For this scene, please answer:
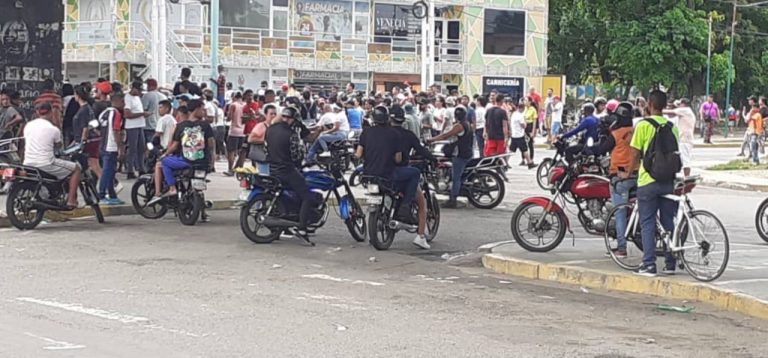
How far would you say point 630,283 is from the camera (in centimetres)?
1145

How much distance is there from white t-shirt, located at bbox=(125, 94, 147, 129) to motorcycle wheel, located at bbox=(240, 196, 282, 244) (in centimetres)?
643

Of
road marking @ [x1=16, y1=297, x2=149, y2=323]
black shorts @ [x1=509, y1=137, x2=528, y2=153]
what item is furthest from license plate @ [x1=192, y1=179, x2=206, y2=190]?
black shorts @ [x1=509, y1=137, x2=528, y2=153]

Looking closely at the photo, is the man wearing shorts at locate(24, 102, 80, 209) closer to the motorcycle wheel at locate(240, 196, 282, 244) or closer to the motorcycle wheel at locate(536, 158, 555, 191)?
the motorcycle wheel at locate(240, 196, 282, 244)

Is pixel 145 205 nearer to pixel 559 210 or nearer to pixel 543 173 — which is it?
pixel 559 210

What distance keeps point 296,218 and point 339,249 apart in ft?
2.28

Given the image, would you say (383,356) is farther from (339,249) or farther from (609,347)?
(339,249)

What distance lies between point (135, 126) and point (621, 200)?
1051 cm

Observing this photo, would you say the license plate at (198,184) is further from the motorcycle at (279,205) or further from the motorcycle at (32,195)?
the motorcycle at (32,195)

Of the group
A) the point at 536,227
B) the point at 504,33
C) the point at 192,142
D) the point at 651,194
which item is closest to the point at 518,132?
the point at 192,142

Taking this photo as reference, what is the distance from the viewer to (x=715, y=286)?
35.8 feet

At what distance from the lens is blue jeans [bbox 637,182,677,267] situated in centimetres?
1133

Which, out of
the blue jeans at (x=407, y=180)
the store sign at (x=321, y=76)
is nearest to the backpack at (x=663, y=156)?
the blue jeans at (x=407, y=180)

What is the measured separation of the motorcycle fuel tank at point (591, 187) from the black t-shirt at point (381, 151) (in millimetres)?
2326

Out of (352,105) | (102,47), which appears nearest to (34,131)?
(352,105)
